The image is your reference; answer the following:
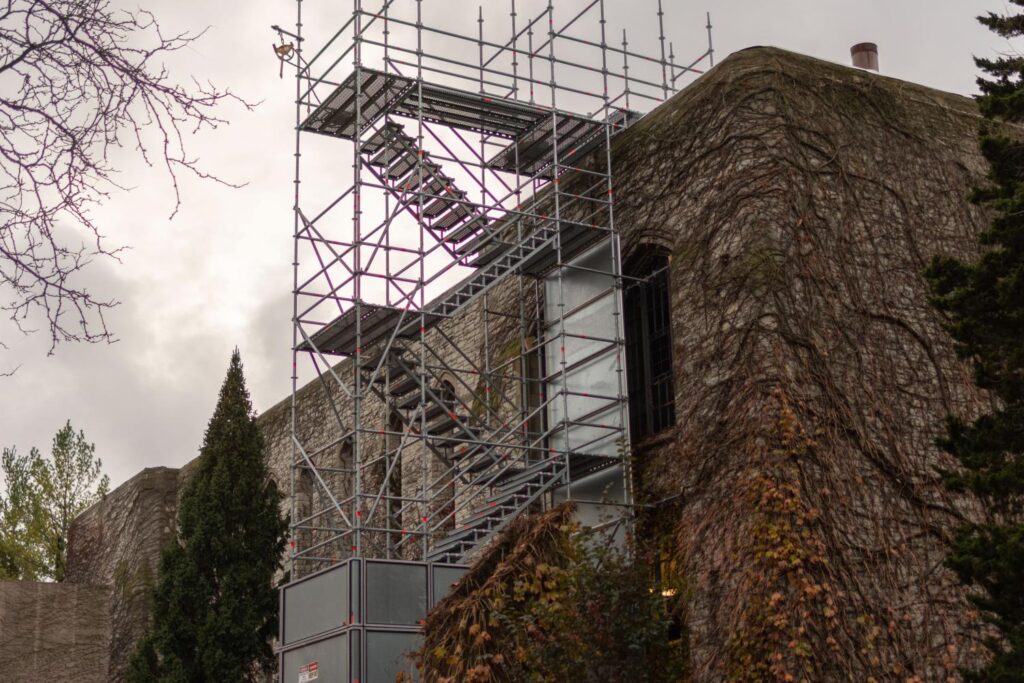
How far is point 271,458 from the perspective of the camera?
25.7 m

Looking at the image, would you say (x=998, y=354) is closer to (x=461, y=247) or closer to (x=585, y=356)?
(x=585, y=356)

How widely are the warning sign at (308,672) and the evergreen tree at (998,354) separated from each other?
700 cm

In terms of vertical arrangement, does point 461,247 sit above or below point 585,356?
above

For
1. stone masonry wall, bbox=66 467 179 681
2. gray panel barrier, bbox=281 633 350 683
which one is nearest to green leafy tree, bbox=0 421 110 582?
stone masonry wall, bbox=66 467 179 681

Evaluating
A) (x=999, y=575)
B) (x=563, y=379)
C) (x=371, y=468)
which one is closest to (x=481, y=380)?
(x=563, y=379)

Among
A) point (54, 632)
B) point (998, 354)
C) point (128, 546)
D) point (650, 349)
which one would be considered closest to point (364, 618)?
point (650, 349)

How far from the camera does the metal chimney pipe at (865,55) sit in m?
16.8

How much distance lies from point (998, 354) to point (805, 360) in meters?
3.05

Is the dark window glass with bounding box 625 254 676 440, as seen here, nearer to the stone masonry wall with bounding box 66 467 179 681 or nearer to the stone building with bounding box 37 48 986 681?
the stone building with bounding box 37 48 986 681

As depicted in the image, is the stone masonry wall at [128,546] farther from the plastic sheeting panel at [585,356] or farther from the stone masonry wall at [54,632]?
the plastic sheeting panel at [585,356]

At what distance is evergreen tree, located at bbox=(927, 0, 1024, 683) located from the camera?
10.1m

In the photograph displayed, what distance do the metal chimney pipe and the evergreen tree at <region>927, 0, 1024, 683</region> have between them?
552 cm

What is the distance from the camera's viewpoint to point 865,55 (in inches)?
663

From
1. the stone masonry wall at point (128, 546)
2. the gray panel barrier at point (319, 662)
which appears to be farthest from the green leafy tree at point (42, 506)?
the gray panel barrier at point (319, 662)
